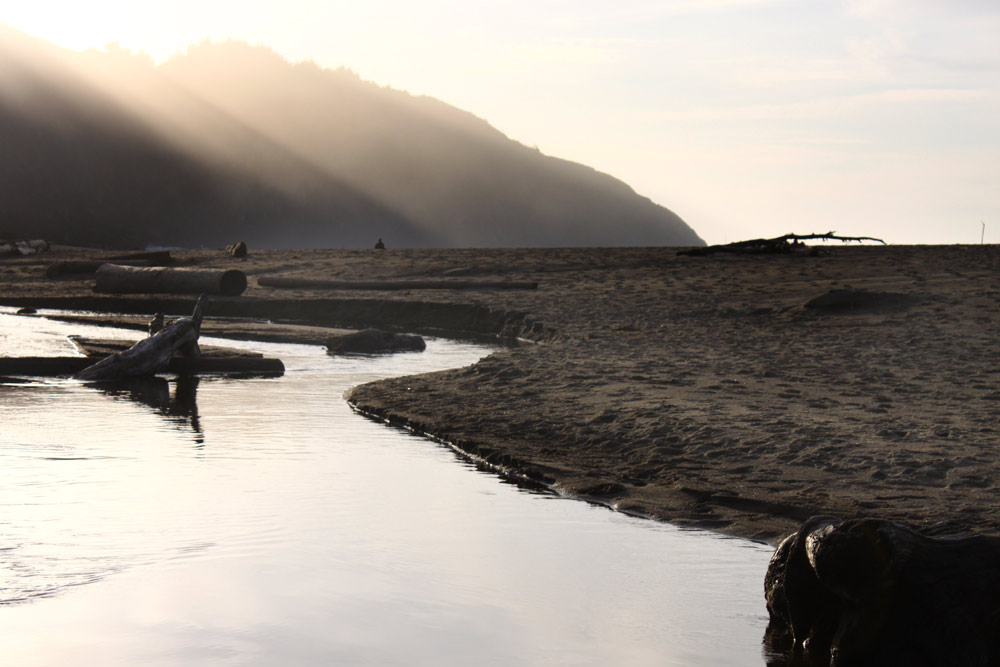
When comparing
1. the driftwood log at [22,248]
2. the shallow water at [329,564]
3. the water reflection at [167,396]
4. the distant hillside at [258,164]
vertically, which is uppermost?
the distant hillside at [258,164]

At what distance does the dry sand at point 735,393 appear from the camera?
7461 mm

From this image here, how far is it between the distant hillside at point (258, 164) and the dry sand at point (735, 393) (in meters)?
76.2

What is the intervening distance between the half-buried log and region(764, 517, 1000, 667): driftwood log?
2310cm

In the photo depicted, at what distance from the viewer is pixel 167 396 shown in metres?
12.5

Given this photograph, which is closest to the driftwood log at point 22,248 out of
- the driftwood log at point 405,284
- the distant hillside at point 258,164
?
the driftwood log at point 405,284

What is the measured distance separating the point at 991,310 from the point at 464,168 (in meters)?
151

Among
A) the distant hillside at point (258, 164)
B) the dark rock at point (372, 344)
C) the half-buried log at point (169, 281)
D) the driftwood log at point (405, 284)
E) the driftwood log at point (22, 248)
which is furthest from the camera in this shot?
the distant hillside at point (258, 164)

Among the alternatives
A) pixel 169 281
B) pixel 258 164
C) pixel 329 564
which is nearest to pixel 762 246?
pixel 169 281

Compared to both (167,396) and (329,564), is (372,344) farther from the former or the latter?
(329,564)

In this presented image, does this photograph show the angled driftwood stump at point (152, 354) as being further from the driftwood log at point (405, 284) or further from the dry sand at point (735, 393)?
the driftwood log at point (405, 284)

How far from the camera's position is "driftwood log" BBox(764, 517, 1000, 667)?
4.44m

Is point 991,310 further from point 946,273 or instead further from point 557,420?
point 557,420

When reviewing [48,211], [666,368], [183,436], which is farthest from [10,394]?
[48,211]

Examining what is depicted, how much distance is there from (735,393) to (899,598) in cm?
643
